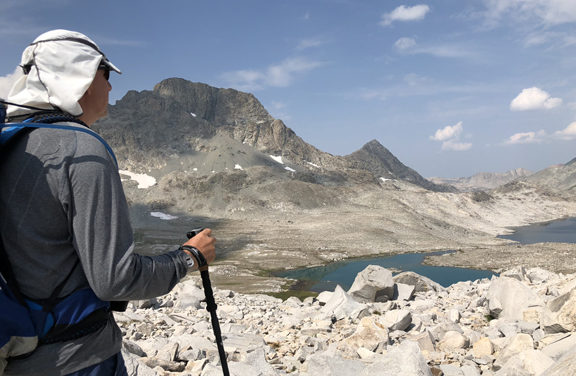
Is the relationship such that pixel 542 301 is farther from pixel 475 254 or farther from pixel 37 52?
pixel 475 254

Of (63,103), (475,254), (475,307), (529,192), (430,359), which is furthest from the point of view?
(529,192)

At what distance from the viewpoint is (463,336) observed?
9.30 m

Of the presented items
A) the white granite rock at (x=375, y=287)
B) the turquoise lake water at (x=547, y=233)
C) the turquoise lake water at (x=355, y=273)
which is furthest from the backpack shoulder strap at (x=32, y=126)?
the turquoise lake water at (x=547, y=233)

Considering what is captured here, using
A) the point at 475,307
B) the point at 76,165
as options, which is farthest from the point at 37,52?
the point at 475,307

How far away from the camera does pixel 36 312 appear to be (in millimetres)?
2344

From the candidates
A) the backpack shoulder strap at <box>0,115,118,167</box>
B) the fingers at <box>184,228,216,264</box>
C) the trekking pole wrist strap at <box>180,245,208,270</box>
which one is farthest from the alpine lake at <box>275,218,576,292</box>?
the backpack shoulder strap at <box>0,115,118,167</box>

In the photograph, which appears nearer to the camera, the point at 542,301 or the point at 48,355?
the point at 48,355

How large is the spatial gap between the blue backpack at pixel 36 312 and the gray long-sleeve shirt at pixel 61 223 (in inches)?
1.5

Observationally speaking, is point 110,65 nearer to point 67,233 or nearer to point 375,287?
point 67,233

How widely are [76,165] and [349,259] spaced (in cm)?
8376

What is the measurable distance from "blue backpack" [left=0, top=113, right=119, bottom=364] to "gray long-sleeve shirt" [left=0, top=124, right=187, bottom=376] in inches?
1.5

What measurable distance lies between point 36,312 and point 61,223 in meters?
0.53

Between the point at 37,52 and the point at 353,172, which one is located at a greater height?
the point at 353,172

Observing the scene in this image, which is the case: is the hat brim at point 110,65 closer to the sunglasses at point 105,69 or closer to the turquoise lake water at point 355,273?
the sunglasses at point 105,69
